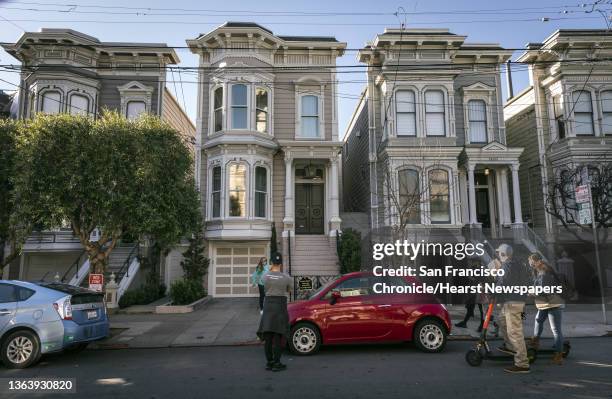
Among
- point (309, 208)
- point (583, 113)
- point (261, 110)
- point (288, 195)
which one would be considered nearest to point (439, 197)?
point (309, 208)

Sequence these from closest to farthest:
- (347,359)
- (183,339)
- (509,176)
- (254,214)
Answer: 1. (347,359)
2. (183,339)
3. (254,214)
4. (509,176)

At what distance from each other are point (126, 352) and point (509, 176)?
62.5 ft

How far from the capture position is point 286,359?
7449 millimetres

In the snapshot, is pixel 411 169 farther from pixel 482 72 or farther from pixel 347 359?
pixel 347 359

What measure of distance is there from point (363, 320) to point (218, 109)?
12913mm

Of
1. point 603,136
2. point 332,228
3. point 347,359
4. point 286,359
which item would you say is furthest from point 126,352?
point 603,136

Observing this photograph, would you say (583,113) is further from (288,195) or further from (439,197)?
(288,195)

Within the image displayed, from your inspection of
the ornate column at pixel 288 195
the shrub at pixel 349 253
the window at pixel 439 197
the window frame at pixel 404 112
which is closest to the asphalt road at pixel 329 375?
the shrub at pixel 349 253

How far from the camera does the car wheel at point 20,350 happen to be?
7.02 meters

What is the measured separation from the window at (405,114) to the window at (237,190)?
23.3ft

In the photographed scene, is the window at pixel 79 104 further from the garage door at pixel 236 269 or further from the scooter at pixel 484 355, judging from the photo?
the scooter at pixel 484 355

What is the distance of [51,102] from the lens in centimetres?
1769

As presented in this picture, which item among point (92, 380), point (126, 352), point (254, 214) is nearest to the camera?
point (92, 380)

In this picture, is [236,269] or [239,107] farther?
[239,107]
